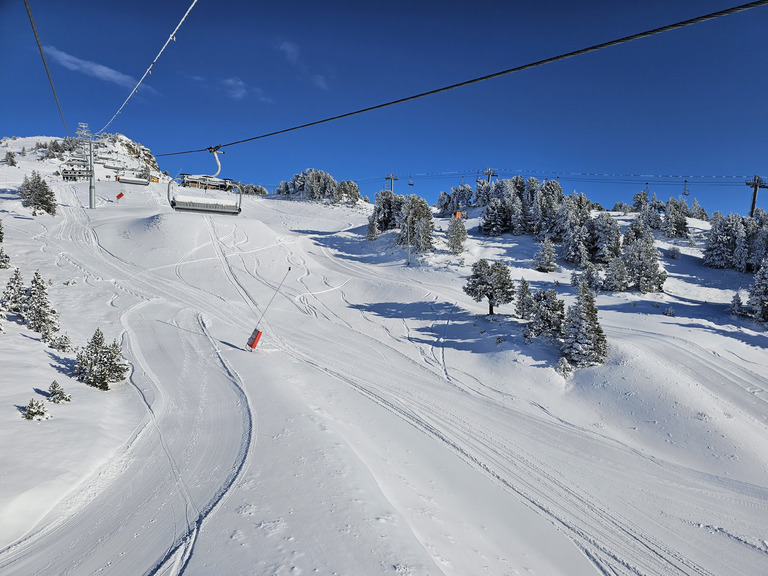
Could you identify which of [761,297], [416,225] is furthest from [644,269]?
[416,225]

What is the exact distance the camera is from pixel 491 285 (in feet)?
95.8

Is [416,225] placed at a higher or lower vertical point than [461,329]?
higher

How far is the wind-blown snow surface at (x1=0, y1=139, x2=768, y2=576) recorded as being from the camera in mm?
7012

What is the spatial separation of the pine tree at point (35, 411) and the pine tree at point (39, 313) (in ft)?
34.2

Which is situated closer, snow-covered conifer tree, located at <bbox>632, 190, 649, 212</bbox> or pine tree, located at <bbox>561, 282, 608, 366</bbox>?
pine tree, located at <bbox>561, 282, 608, 366</bbox>

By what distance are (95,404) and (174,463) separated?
18.0 feet

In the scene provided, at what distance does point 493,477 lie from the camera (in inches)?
480

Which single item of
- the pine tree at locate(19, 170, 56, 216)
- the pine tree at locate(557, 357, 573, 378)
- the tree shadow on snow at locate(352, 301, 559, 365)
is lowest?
the pine tree at locate(557, 357, 573, 378)

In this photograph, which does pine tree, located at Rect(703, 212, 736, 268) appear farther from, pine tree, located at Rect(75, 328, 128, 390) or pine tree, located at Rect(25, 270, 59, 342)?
A: pine tree, located at Rect(25, 270, 59, 342)

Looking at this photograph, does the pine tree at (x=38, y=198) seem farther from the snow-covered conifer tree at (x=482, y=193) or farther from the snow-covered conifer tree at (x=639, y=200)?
the snow-covered conifer tree at (x=639, y=200)

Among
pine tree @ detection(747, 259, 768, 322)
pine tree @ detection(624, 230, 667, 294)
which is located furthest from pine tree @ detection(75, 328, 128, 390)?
pine tree @ detection(747, 259, 768, 322)

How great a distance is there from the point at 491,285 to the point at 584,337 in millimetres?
8977

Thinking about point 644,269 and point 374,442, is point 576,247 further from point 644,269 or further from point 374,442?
point 374,442

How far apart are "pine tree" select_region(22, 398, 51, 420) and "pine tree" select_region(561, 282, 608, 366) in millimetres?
24005
